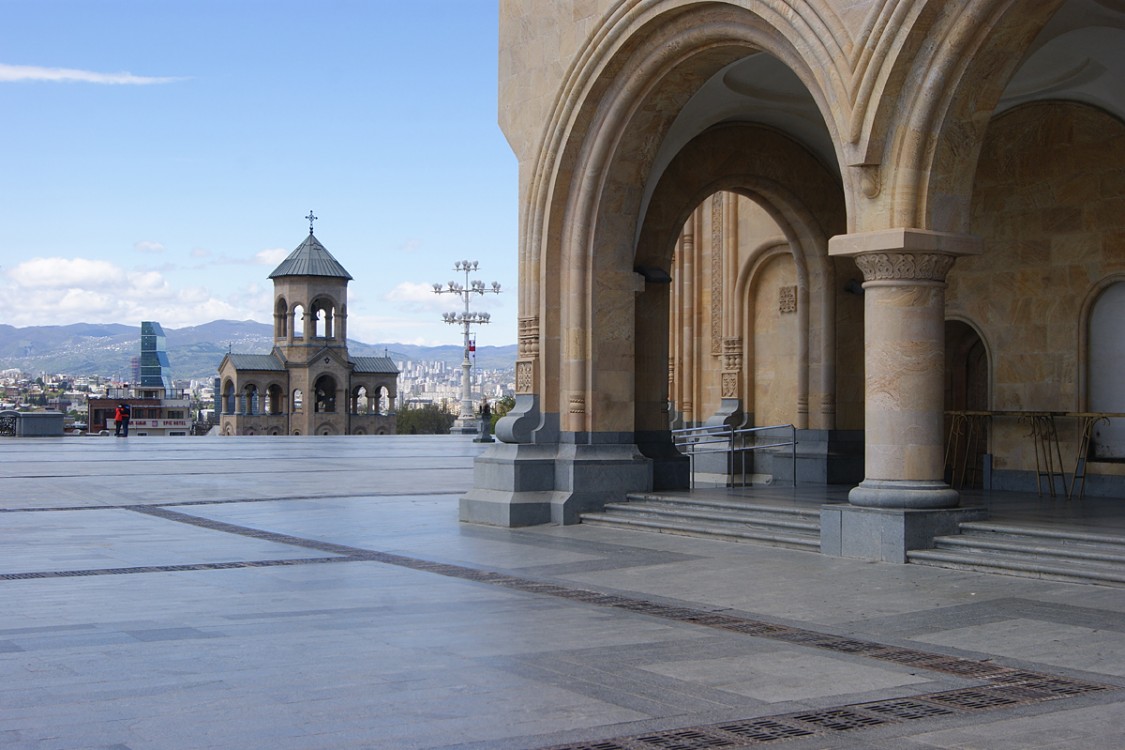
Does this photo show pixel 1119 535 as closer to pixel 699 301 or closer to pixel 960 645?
pixel 960 645

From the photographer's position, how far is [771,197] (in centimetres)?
1856

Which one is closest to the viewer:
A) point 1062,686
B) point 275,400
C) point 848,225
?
point 1062,686

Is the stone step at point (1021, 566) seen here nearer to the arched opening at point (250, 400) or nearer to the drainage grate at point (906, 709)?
the drainage grate at point (906, 709)

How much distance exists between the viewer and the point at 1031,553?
10703mm

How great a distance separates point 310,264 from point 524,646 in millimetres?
95950

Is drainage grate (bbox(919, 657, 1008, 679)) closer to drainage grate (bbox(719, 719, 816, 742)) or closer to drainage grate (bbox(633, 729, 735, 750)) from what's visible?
drainage grate (bbox(719, 719, 816, 742))

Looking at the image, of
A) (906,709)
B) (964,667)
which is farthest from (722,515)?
(906,709)

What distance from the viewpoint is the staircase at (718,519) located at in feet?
41.9

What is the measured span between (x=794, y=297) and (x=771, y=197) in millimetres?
2215

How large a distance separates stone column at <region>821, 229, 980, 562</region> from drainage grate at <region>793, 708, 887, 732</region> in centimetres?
553

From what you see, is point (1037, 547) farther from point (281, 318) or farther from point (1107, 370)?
point (281, 318)

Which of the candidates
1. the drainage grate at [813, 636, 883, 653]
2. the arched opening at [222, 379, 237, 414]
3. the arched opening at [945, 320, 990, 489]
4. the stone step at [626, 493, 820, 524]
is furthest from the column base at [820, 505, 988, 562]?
the arched opening at [222, 379, 237, 414]

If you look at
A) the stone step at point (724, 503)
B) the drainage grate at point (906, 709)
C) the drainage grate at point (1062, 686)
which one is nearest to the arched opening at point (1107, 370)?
the stone step at point (724, 503)

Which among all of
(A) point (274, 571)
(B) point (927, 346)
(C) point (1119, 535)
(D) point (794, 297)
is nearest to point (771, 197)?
(D) point (794, 297)
